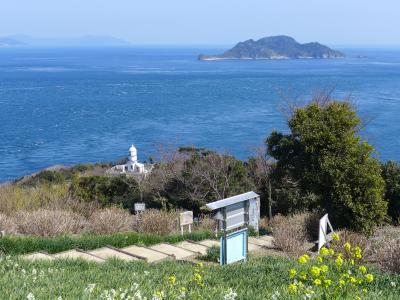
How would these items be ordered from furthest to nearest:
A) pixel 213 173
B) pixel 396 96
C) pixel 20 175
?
pixel 396 96
pixel 20 175
pixel 213 173

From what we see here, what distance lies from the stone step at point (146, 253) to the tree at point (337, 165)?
485 cm

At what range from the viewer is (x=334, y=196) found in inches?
549

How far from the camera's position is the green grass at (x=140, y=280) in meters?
5.32

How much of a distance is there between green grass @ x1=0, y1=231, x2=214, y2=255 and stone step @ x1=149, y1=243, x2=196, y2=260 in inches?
19.1

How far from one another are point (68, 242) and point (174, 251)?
6.79ft

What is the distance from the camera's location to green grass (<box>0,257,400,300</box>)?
532cm

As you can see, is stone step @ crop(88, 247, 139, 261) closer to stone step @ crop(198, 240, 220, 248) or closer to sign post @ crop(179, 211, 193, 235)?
stone step @ crop(198, 240, 220, 248)

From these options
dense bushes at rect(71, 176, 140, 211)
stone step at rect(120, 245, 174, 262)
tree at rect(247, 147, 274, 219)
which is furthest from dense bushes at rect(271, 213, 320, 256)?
dense bushes at rect(71, 176, 140, 211)

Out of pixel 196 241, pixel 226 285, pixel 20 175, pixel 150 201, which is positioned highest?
pixel 226 285

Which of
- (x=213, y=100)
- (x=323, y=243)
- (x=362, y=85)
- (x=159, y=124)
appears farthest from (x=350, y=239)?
(x=362, y=85)

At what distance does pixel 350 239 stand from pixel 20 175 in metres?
35.0

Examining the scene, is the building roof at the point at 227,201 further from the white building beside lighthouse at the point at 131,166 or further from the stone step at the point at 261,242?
the white building beside lighthouse at the point at 131,166

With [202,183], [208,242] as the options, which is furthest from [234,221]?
[202,183]

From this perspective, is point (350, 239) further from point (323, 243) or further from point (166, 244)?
point (166, 244)
